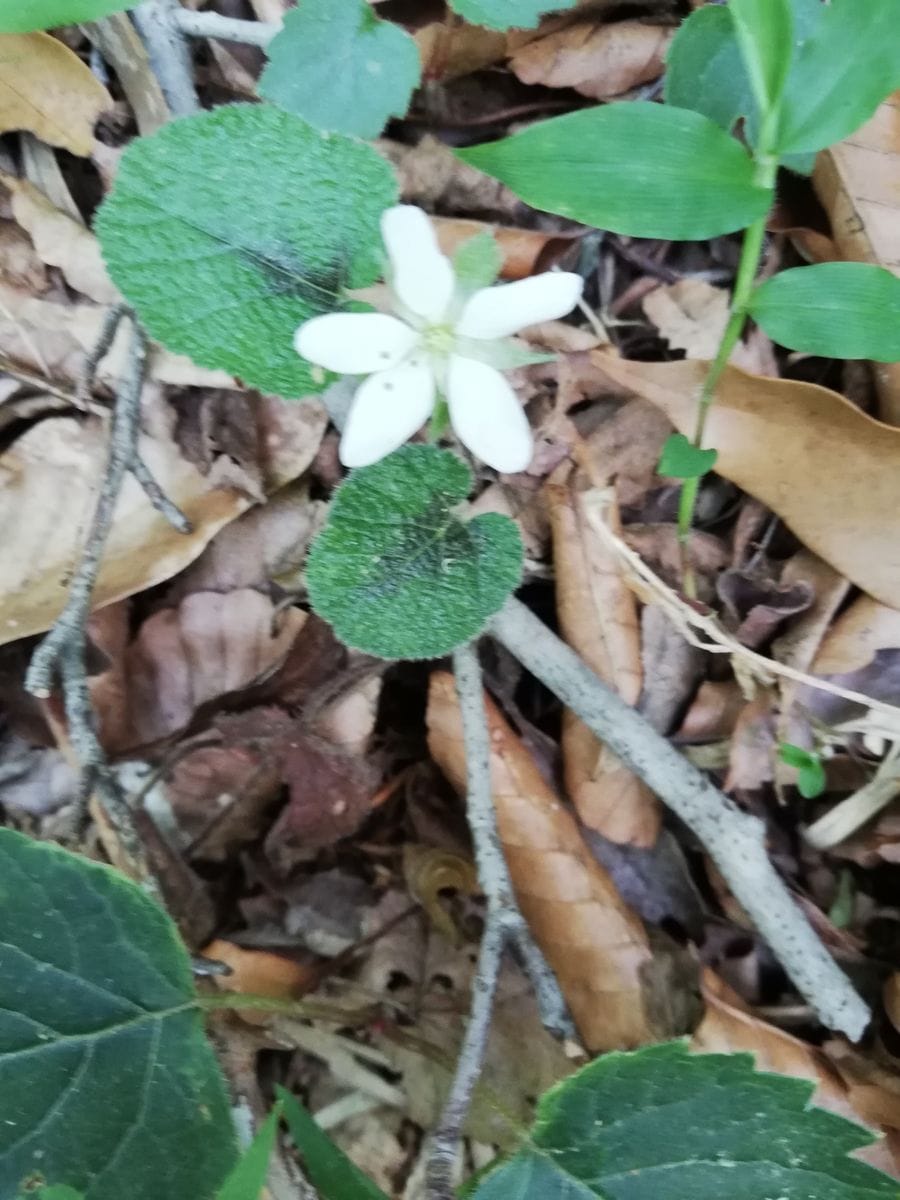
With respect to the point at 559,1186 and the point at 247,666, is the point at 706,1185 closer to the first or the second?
the point at 559,1186

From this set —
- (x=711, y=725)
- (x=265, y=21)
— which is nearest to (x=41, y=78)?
(x=265, y=21)

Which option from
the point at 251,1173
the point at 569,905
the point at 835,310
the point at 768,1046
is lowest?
the point at 768,1046

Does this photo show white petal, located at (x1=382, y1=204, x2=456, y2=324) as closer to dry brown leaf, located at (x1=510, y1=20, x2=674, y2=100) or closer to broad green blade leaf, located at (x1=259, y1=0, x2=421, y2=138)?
broad green blade leaf, located at (x1=259, y1=0, x2=421, y2=138)

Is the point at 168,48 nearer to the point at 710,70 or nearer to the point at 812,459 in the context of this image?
the point at 710,70

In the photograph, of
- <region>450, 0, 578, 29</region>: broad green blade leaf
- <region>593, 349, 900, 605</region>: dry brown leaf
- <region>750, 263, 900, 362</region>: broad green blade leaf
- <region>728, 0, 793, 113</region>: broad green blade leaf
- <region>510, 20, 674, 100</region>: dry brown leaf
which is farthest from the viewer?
<region>510, 20, 674, 100</region>: dry brown leaf

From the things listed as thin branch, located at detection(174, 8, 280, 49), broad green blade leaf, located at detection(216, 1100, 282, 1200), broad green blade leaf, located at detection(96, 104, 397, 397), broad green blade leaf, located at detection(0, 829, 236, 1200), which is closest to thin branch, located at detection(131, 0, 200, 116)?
thin branch, located at detection(174, 8, 280, 49)

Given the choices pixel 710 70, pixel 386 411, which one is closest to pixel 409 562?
pixel 386 411
